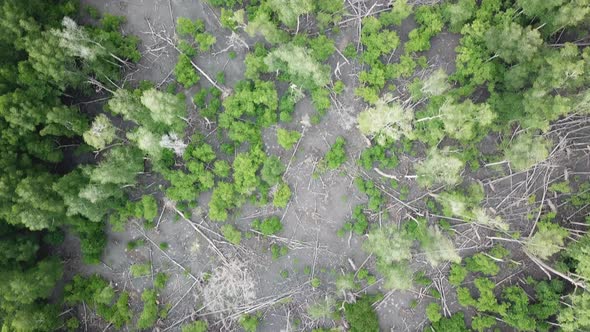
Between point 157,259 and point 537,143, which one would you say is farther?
point 157,259

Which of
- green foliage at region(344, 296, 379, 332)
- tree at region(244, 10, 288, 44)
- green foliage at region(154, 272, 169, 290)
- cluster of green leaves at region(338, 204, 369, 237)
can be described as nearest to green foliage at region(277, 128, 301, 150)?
tree at region(244, 10, 288, 44)

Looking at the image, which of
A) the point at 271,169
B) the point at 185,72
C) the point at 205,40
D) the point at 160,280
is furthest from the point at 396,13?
the point at 160,280

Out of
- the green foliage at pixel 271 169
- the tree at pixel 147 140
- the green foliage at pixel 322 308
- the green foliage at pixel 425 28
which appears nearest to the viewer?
the tree at pixel 147 140

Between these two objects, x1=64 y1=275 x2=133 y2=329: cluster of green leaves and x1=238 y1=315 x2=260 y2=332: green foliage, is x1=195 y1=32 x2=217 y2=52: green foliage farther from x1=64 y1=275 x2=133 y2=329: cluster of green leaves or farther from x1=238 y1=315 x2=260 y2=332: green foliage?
x1=238 y1=315 x2=260 y2=332: green foliage

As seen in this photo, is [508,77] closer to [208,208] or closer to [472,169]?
[472,169]

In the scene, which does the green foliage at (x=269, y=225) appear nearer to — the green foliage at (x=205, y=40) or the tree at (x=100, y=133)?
the tree at (x=100, y=133)

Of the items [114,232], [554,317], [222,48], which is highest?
[222,48]

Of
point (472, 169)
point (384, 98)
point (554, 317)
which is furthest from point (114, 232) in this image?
point (554, 317)

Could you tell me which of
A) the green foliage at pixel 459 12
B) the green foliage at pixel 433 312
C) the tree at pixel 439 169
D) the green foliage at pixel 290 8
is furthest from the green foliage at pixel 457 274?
the green foliage at pixel 290 8
